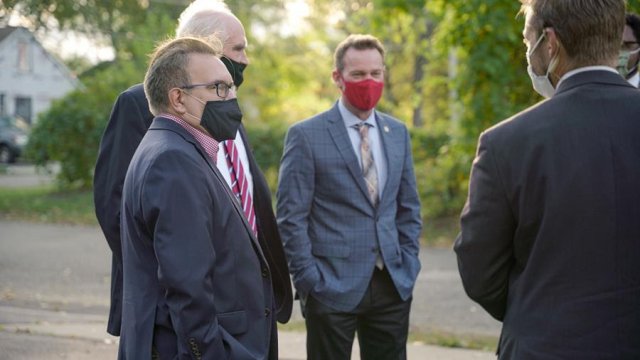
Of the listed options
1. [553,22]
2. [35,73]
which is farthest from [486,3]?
[35,73]

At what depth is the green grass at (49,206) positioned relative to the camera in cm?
1591

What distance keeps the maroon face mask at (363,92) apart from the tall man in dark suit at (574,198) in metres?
2.14

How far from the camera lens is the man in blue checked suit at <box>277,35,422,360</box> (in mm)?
4605

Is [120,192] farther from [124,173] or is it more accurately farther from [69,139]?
[69,139]

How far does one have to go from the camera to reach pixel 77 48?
1377 inches

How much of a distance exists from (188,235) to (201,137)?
0.53 metres

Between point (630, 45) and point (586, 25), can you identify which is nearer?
point (586, 25)

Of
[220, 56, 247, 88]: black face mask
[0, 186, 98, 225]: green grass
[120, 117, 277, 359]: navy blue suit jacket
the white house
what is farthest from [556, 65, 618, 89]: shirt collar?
the white house

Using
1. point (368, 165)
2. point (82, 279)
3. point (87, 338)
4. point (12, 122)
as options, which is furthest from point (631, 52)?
point (12, 122)

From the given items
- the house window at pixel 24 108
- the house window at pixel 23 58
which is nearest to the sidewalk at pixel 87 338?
the house window at pixel 23 58

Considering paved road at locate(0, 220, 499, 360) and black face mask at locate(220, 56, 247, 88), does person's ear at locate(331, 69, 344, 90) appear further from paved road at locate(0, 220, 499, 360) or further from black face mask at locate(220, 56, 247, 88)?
paved road at locate(0, 220, 499, 360)

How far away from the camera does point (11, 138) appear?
3378cm

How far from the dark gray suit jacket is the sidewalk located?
4.15m

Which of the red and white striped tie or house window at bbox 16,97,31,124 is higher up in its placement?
the red and white striped tie
